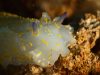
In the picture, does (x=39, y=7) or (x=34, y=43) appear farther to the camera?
(x=39, y=7)

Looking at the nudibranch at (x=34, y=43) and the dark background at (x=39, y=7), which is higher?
the dark background at (x=39, y=7)

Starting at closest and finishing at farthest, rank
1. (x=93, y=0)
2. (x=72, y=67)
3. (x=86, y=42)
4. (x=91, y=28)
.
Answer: (x=72, y=67) → (x=86, y=42) → (x=91, y=28) → (x=93, y=0)

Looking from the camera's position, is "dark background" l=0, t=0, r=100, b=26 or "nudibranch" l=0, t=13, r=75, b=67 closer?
"nudibranch" l=0, t=13, r=75, b=67

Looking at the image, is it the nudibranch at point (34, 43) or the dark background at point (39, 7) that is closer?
the nudibranch at point (34, 43)

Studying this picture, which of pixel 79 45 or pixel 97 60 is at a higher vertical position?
pixel 79 45

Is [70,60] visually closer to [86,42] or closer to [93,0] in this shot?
[86,42]

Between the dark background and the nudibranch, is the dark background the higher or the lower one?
the higher one

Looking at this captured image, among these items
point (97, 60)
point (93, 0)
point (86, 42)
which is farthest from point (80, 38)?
point (93, 0)

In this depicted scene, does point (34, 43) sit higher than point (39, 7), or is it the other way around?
point (39, 7)
